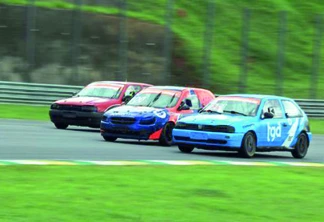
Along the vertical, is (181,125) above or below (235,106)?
below

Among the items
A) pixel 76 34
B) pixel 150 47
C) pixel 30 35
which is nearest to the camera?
pixel 30 35

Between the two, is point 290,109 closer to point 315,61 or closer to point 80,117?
point 80,117

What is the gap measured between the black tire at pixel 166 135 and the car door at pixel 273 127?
8.42 ft

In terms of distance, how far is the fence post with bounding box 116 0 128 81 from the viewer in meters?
38.8

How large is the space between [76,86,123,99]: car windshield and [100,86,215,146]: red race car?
3998mm

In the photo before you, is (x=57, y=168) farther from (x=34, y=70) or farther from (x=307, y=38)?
(x=307, y=38)

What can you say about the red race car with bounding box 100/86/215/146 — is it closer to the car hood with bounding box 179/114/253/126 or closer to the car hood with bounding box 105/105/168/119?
the car hood with bounding box 105/105/168/119

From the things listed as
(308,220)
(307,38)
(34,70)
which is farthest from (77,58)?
(308,220)

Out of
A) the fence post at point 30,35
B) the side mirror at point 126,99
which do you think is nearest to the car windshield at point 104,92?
the side mirror at point 126,99

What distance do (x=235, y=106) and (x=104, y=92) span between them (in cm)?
770

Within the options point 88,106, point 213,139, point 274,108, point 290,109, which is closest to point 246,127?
point 213,139

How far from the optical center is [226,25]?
44500mm

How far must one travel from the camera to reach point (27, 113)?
110 ft

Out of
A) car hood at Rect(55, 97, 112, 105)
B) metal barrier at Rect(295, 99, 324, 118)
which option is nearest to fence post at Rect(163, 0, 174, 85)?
metal barrier at Rect(295, 99, 324, 118)
